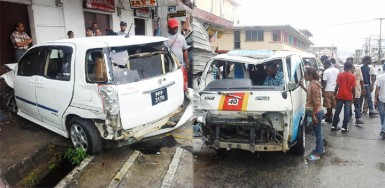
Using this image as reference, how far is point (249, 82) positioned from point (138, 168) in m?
2.26

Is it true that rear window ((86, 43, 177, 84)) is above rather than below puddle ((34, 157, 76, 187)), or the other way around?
above

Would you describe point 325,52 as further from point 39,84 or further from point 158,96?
point 39,84

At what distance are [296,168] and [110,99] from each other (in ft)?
10.3

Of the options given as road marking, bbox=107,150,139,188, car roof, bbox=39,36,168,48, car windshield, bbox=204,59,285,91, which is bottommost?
road marking, bbox=107,150,139,188

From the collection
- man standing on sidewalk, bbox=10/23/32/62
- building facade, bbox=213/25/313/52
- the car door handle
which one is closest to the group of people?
the car door handle

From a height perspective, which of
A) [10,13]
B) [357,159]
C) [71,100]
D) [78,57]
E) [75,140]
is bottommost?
[357,159]

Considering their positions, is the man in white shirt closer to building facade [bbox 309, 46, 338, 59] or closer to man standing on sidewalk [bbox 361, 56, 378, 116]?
man standing on sidewalk [bbox 361, 56, 378, 116]

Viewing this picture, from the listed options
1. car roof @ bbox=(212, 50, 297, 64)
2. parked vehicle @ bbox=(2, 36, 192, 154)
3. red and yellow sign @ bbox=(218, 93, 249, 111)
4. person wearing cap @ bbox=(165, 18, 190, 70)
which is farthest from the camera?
person wearing cap @ bbox=(165, 18, 190, 70)

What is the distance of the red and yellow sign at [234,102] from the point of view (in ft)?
15.6

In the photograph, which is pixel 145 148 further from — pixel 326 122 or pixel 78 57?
pixel 326 122

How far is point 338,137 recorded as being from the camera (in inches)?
262

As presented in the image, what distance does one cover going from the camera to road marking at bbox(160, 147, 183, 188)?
4393 mm

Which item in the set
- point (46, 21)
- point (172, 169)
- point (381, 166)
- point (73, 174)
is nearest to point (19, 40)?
point (46, 21)

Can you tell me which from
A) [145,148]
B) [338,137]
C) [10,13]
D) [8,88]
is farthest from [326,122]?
[10,13]
